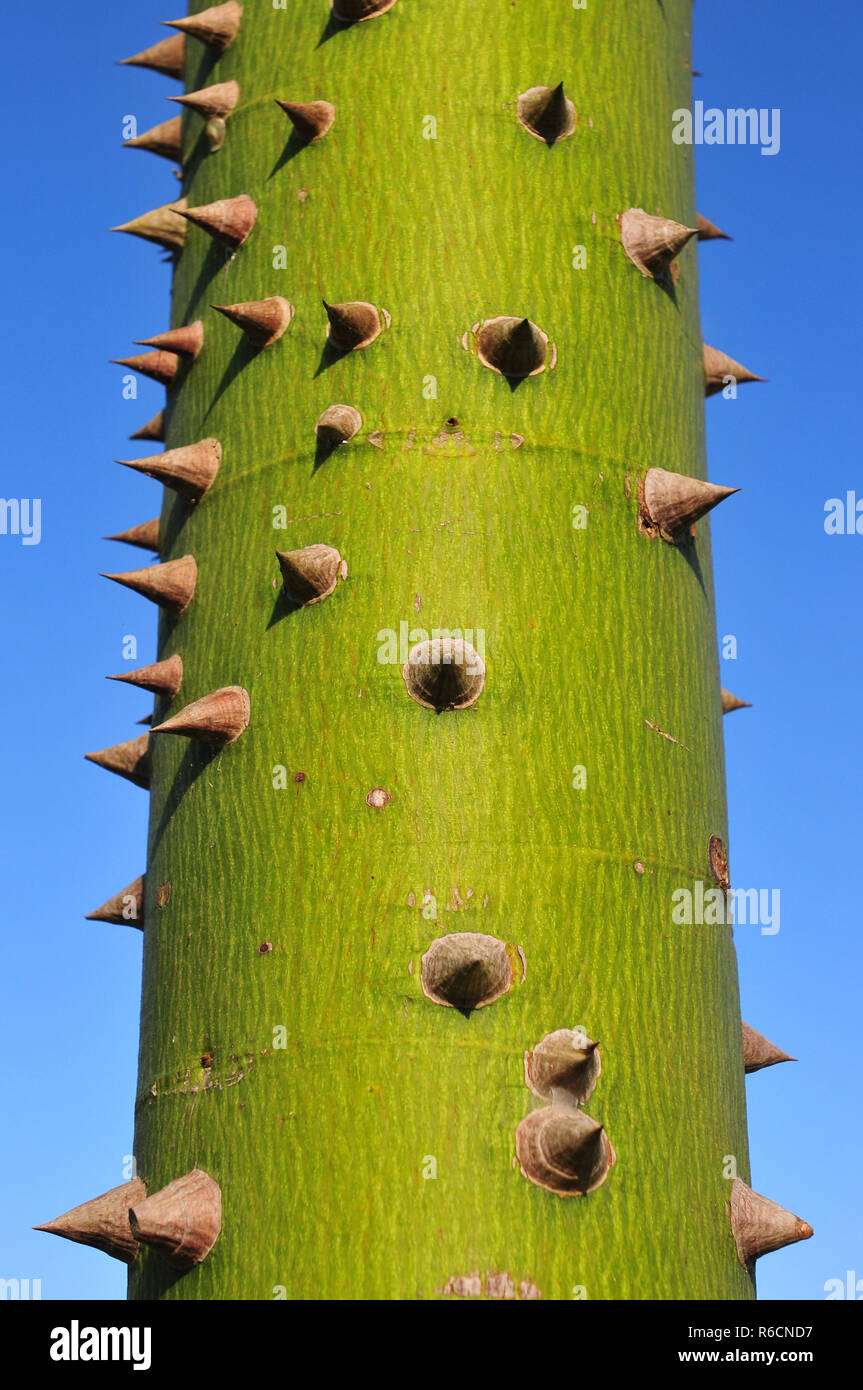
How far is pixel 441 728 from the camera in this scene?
338 centimetres

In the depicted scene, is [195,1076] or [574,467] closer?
[195,1076]

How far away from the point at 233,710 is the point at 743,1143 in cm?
147

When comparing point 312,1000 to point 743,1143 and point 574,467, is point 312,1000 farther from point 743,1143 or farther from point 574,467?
point 574,467

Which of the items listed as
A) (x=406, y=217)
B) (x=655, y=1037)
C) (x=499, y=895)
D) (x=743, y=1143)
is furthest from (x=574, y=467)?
(x=743, y=1143)

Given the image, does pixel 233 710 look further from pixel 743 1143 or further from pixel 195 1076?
pixel 743 1143

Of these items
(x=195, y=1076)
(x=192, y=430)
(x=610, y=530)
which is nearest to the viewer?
(x=195, y=1076)

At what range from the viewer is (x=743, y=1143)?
11.7 feet

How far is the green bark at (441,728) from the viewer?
3141 millimetres

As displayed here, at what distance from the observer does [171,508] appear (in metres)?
4.20

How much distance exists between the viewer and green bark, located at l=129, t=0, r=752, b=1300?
3141mm
